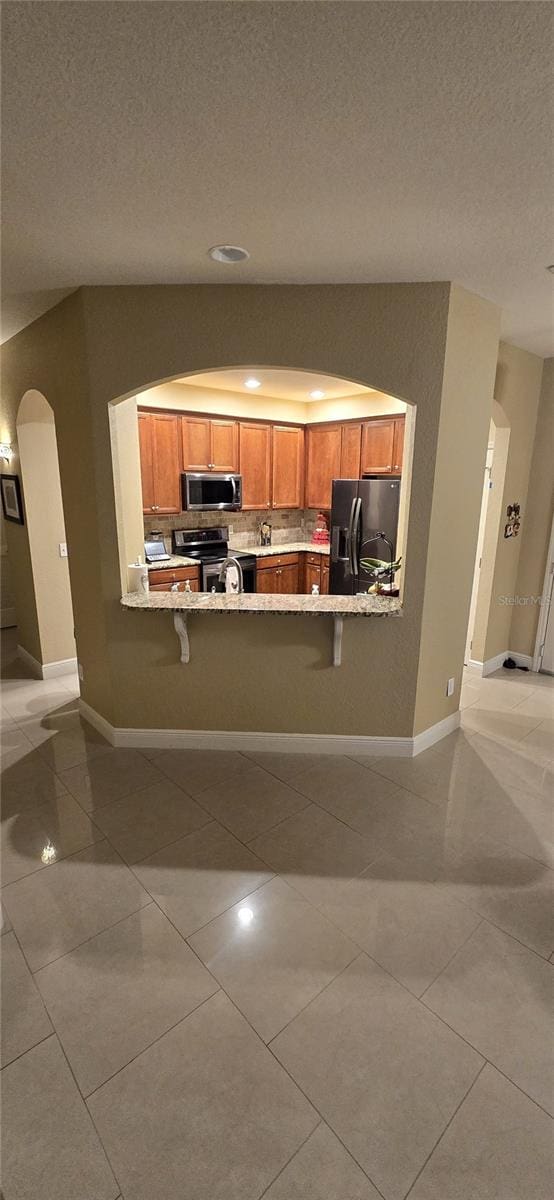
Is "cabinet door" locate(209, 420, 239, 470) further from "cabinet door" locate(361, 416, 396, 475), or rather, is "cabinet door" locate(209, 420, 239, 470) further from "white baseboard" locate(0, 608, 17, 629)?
"white baseboard" locate(0, 608, 17, 629)

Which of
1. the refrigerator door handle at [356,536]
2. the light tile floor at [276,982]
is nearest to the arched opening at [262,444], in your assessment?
the refrigerator door handle at [356,536]

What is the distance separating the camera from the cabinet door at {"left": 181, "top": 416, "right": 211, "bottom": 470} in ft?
16.6

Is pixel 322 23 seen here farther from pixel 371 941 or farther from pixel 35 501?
pixel 35 501

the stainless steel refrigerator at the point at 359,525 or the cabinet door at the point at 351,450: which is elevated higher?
the cabinet door at the point at 351,450

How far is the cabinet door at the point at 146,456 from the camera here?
473 centimetres

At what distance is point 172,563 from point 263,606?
2.08 metres

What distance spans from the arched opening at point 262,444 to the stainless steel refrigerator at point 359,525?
0.06 metres

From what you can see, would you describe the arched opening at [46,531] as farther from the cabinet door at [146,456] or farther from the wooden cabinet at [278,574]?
the wooden cabinet at [278,574]

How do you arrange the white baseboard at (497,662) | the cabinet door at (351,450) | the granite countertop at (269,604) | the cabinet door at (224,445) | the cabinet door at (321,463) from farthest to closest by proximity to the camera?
the cabinet door at (321,463) < the cabinet door at (351,450) < the cabinet door at (224,445) < the white baseboard at (497,662) < the granite countertop at (269,604)

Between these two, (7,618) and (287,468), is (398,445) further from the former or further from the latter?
(7,618)

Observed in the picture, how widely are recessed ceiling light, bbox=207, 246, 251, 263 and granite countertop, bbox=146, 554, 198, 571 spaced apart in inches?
107

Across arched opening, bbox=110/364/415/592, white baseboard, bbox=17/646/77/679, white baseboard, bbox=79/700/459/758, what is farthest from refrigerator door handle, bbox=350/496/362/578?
white baseboard, bbox=17/646/77/679

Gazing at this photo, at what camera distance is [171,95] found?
1283 millimetres

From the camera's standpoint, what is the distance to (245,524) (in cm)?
617
